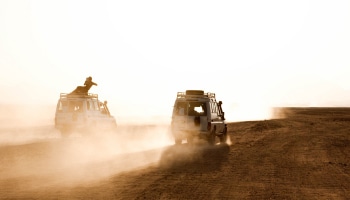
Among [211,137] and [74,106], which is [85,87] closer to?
[74,106]

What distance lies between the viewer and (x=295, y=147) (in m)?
23.2

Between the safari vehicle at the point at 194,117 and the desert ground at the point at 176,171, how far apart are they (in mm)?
675

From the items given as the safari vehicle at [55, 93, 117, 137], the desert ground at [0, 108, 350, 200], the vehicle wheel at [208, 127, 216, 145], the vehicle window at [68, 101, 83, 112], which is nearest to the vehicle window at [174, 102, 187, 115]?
the vehicle wheel at [208, 127, 216, 145]

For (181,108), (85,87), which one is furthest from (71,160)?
(85,87)

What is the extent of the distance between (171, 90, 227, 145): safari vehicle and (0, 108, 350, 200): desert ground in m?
0.67

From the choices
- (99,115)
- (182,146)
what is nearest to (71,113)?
(99,115)

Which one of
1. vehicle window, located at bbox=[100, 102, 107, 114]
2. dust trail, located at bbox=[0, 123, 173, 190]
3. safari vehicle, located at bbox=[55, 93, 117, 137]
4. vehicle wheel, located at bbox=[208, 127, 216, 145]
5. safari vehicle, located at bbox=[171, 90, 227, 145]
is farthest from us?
vehicle window, located at bbox=[100, 102, 107, 114]

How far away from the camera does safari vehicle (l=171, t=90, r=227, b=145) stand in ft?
74.4

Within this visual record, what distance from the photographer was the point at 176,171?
15.5m

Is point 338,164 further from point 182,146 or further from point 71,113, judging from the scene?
point 71,113

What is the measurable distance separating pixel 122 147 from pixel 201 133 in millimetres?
4210

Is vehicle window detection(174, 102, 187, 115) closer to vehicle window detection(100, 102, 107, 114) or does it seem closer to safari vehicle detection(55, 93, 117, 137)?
safari vehicle detection(55, 93, 117, 137)

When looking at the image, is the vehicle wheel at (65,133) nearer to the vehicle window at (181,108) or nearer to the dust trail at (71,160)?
the dust trail at (71,160)

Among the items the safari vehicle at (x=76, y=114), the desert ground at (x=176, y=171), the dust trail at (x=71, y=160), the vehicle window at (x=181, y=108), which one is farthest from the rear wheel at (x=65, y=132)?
the vehicle window at (x=181, y=108)
